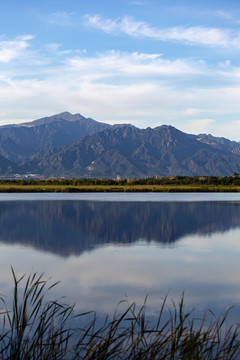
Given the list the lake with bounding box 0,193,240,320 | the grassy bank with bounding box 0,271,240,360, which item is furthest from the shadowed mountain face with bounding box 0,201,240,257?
the grassy bank with bounding box 0,271,240,360

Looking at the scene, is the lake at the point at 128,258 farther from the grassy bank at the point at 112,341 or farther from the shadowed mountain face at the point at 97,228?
the grassy bank at the point at 112,341

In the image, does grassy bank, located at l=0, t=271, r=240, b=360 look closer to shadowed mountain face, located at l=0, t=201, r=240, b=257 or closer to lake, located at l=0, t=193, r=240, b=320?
lake, located at l=0, t=193, r=240, b=320

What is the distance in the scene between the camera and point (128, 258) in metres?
22.8

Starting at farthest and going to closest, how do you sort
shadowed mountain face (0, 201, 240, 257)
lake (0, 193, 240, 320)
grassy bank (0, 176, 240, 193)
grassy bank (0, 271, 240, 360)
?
grassy bank (0, 176, 240, 193)
shadowed mountain face (0, 201, 240, 257)
lake (0, 193, 240, 320)
grassy bank (0, 271, 240, 360)

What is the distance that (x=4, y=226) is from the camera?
37.3 metres

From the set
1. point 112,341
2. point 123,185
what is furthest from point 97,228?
point 123,185

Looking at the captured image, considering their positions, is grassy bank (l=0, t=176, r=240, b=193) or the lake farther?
grassy bank (l=0, t=176, r=240, b=193)

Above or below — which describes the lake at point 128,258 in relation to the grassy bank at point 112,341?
below

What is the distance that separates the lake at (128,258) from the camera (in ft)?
50.2

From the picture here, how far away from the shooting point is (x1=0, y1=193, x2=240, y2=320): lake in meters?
15.3

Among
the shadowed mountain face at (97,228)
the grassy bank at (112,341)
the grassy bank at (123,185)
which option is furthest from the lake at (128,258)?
the grassy bank at (123,185)

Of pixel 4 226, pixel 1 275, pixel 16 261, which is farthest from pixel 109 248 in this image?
pixel 4 226

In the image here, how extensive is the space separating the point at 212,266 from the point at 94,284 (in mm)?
6669

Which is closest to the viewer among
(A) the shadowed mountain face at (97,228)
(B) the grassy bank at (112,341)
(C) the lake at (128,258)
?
(B) the grassy bank at (112,341)
